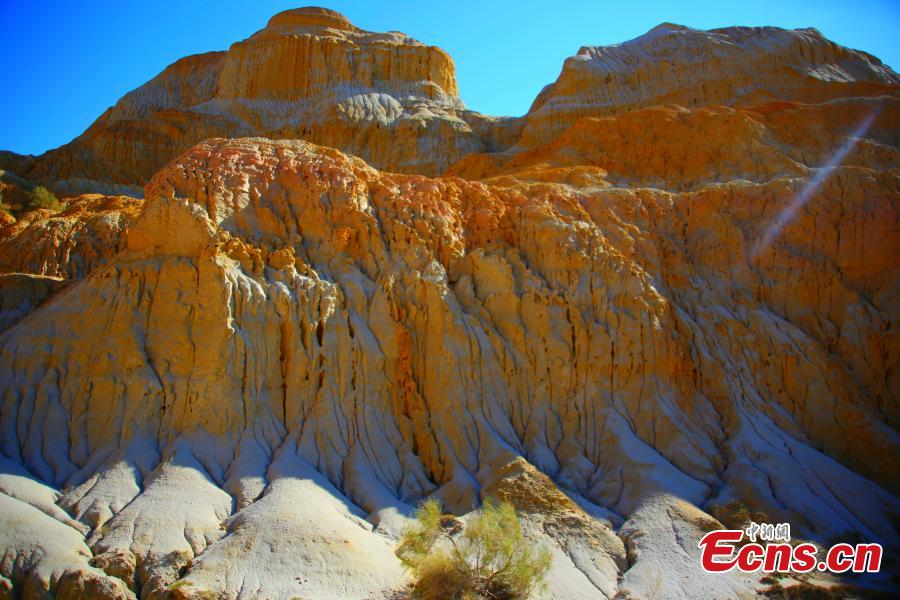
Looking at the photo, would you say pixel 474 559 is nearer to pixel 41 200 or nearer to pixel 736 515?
pixel 736 515

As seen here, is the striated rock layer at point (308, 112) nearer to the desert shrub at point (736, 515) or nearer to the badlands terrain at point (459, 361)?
the badlands terrain at point (459, 361)

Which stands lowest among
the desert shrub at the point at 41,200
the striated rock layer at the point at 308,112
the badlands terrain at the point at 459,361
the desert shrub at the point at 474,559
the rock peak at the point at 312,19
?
the desert shrub at the point at 474,559

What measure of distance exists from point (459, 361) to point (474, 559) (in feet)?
25.6

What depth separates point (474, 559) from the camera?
68.0ft

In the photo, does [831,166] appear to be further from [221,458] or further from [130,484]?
[130,484]

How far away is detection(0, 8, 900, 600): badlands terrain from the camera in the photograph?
20500 millimetres

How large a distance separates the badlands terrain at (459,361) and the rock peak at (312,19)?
3176cm

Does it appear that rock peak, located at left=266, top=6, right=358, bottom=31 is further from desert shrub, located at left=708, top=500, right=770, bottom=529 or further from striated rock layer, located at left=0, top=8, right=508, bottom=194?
desert shrub, located at left=708, top=500, right=770, bottom=529

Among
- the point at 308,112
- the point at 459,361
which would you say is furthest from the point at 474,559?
the point at 308,112

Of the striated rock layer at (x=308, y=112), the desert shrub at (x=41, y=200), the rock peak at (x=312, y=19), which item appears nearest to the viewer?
the desert shrub at (x=41, y=200)

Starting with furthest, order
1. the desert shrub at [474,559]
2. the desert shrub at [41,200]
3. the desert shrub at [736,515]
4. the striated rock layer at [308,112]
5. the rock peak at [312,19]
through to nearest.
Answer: the rock peak at [312,19]
the striated rock layer at [308,112]
the desert shrub at [41,200]
the desert shrub at [736,515]
the desert shrub at [474,559]

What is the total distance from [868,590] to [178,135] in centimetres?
5445

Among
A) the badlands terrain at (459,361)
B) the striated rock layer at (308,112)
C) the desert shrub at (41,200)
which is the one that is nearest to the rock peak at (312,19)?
the striated rock layer at (308,112)

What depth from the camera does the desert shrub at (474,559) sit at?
1936 cm
